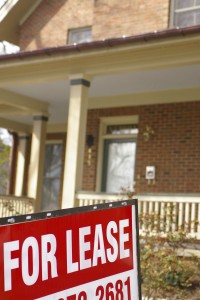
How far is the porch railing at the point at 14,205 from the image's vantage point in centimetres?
1105

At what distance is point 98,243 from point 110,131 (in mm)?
10219

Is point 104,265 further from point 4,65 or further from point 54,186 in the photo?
point 54,186

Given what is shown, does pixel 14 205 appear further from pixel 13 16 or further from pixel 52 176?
pixel 13 16

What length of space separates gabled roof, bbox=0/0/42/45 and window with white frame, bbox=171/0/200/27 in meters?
→ 4.74

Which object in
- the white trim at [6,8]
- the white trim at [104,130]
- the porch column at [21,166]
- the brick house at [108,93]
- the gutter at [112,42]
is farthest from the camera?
the porch column at [21,166]

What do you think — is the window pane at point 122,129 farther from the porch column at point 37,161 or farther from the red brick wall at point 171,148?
the porch column at point 37,161

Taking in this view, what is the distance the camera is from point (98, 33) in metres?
13.2

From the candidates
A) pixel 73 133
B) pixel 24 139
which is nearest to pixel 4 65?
pixel 73 133

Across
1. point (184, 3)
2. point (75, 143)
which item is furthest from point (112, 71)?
point (184, 3)

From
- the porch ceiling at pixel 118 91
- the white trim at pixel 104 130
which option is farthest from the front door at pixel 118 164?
the porch ceiling at pixel 118 91

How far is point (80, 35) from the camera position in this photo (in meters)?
14.1

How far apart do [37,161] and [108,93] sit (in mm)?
2433

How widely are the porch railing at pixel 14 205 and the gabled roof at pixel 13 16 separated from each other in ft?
19.1

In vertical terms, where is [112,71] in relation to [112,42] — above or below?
below
